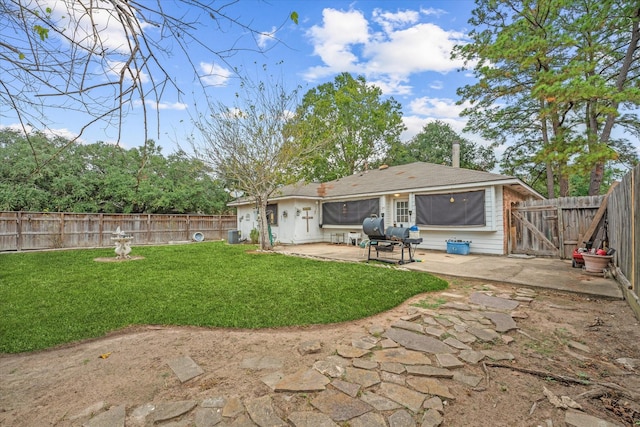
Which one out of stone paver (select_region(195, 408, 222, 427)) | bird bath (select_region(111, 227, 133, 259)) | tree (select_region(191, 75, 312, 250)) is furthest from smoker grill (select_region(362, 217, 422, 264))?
bird bath (select_region(111, 227, 133, 259))

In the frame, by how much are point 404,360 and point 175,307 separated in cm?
316

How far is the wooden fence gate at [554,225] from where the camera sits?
24.0ft

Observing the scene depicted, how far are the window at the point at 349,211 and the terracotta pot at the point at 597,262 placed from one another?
6.48 metres

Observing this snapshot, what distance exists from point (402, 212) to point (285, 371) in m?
9.46

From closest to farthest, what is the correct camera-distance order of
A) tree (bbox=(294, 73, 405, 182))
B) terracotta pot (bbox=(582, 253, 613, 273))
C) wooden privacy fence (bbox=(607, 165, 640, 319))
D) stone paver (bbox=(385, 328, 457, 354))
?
stone paver (bbox=(385, 328, 457, 354)) → wooden privacy fence (bbox=(607, 165, 640, 319)) → terracotta pot (bbox=(582, 253, 613, 273)) → tree (bbox=(294, 73, 405, 182))

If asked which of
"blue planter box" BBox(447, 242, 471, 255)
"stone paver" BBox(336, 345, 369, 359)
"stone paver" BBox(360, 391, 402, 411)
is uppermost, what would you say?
"blue planter box" BBox(447, 242, 471, 255)

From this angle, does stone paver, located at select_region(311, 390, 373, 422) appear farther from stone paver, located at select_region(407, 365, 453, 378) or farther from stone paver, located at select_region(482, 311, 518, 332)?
stone paver, located at select_region(482, 311, 518, 332)

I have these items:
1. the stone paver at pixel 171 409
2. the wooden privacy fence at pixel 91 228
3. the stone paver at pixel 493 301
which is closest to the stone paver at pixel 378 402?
the stone paver at pixel 171 409

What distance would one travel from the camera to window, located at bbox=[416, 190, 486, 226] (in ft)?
28.4

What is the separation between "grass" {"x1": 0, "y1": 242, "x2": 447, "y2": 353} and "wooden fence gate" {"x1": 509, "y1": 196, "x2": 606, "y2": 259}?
191 inches

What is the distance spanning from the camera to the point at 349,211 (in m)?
12.2

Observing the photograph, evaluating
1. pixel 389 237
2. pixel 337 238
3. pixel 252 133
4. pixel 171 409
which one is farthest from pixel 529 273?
pixel 252 133

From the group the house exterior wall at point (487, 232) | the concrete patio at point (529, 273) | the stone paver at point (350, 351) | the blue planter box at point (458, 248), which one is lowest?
the stone paver at point (350, 351)

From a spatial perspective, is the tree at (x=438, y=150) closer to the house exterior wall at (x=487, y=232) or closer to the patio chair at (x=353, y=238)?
the patio chair at (x=353, y=238)
